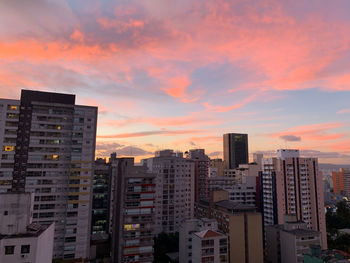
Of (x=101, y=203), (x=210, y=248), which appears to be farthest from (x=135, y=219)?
(x=101, y=203)

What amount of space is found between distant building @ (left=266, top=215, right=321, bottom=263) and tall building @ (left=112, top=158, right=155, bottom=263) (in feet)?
130

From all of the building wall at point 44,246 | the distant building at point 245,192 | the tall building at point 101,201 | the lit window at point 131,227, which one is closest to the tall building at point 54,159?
the lit window at point 131,227

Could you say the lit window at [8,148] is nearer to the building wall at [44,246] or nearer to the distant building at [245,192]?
the building wall at [44,246]

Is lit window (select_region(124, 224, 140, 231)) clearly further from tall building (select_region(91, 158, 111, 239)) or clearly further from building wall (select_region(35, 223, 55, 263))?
tall building (select_region(91, 158, 111, 239))

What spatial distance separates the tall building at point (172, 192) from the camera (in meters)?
111

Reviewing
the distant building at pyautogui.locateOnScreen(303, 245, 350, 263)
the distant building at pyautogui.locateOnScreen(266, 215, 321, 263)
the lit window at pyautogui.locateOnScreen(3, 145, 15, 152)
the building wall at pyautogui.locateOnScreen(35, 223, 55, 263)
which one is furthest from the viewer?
the lit window at pyautogui.locateOnScreen(3, 145, 15, 152)

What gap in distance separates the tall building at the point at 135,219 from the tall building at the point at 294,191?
187ft

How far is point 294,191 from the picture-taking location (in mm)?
95688

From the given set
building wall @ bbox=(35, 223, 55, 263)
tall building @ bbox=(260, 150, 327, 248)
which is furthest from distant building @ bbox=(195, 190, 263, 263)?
building wall @ bbox=(35, 223, 55, 263)

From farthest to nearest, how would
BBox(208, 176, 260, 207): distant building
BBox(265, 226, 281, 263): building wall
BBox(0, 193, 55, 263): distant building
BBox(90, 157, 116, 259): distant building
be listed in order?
BBox(90, 157, 116, 259): distant building
BBox(208, 176, 260, 207): distant building
BBox(265, 226, 281, 263): building wall
BBox(0, 193, 55, 263): distant building

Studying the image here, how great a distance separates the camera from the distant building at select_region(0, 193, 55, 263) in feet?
109

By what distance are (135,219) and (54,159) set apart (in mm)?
33739

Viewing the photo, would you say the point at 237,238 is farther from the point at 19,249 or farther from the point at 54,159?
the point at 54,159

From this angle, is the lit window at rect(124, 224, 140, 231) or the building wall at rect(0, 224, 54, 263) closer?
the building wall at rect(0, 224, 54, 263)
